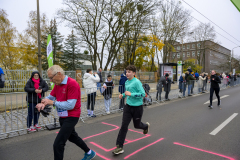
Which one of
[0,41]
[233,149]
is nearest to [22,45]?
[0,41]

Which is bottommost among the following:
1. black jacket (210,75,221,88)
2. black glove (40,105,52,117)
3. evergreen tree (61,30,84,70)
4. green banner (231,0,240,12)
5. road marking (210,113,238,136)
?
road marking (210,113,238,136)

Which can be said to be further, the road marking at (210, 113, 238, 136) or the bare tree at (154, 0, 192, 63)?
the bare tree at (154, 0, 192, 63)

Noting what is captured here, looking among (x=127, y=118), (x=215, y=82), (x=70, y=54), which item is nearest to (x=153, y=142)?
(x=127, y=118)

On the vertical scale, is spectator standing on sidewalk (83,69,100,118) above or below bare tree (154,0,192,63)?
below

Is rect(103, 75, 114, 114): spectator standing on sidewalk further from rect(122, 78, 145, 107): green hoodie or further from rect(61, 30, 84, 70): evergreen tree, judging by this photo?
rect(61, 30, 84, 70): evergreen tree

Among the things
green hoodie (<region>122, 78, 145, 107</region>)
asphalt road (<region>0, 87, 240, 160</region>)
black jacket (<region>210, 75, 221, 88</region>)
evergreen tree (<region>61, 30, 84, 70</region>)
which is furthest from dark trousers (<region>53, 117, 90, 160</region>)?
evergreen tree (<region>61, 30, 84, 70</region>)

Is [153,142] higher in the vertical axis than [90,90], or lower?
lower

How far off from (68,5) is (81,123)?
58.7 ft

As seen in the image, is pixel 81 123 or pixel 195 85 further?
pixel 195 85

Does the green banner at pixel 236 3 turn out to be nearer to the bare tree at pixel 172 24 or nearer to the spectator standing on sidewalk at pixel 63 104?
the spectator standing on sidewalk at pixel 63 104

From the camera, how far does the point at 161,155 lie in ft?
11.3

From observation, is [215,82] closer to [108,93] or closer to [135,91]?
[108,93]

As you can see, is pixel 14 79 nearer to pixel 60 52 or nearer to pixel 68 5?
pixel 68 5

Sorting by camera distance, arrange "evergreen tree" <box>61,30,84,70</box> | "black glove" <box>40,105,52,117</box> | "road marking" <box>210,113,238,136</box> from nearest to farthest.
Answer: "black glove" <box>40,105,52,117</box>
"road marking" <box>210,113,238,136</box>
"evergreen tree" <box>61,30,84,70</box>
